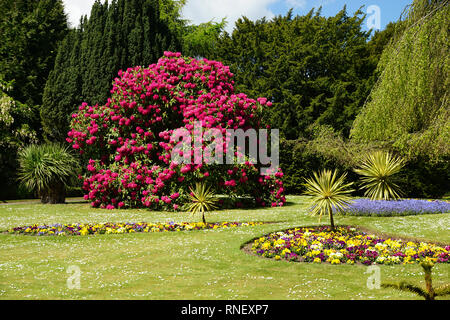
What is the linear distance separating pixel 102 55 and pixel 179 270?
14758 millimetres

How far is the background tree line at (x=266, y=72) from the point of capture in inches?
709

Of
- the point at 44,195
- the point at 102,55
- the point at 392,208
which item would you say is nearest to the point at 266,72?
the point at 102,55

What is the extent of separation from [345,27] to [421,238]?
1863cm

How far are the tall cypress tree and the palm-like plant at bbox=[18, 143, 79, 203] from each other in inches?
123

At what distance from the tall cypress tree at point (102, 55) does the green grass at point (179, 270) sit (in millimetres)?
10680

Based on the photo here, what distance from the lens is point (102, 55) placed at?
18.5 meters

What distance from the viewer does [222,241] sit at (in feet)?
24.6

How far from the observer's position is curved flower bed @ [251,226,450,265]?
6180 millimetres

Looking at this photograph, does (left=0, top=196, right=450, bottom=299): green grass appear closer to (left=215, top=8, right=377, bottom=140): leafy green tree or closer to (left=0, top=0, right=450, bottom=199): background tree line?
(left=0, top=0, right=450, bottom=199): background tree line

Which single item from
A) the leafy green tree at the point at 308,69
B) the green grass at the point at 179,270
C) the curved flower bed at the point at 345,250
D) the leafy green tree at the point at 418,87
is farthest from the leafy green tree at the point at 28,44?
the curved flower bed at the point at 345,250

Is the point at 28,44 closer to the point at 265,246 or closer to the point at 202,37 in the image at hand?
the point at 202,37

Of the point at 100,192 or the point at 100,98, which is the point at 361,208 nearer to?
the point at 100,192

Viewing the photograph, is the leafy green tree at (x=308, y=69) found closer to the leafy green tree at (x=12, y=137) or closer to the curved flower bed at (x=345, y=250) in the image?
the leafy green tree at (x=12, y=137)

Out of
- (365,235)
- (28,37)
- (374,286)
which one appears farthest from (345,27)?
(374,286)
